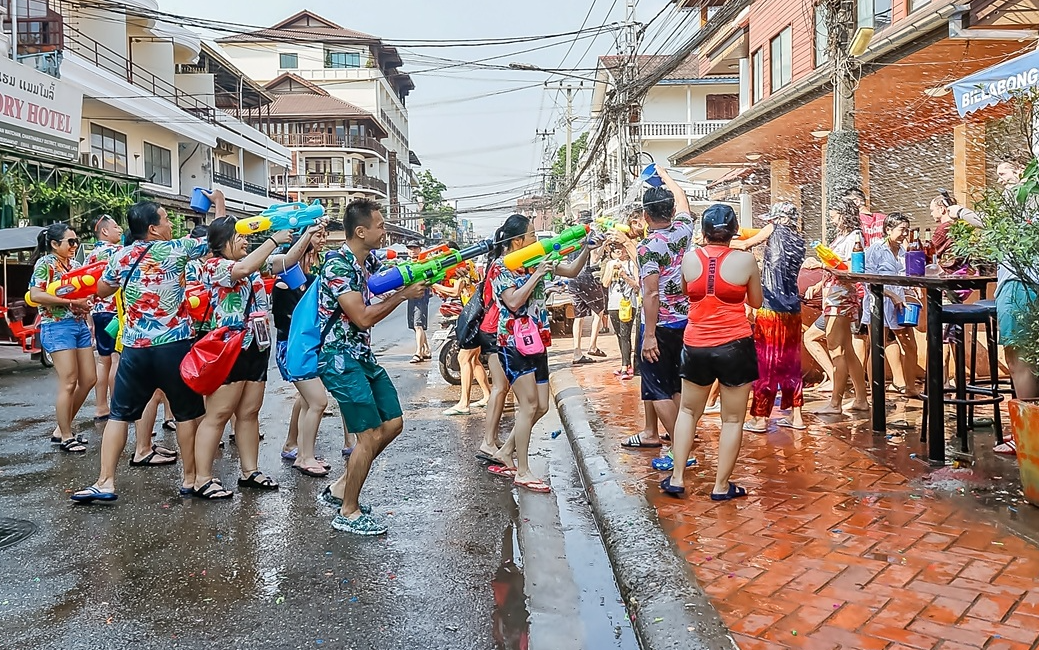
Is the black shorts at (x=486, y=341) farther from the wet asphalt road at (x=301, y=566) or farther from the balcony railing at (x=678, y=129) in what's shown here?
the balcony railing at (x=678, y=129)

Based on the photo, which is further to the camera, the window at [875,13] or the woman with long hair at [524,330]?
the window at [875,13]

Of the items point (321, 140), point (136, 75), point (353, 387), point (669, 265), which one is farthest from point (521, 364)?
point (321, 140)

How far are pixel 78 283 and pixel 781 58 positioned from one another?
2172 cm

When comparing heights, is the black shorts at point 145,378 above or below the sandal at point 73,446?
above

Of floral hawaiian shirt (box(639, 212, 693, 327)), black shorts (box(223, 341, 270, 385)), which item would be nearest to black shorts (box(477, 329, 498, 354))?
floral hawaiian shirt (box(639, 212, 693, 327))

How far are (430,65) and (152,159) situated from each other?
1494cm

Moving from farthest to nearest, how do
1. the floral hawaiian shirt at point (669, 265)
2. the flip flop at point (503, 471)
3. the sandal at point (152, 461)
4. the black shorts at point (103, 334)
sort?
the black shorts at point (103, 334), the sandal at point (152, 461), the flip flop at point (503, 471), the floral hawaiian shirt at point (669, 265)

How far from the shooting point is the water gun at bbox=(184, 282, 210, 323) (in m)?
5.80

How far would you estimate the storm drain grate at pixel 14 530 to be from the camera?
5066 mm

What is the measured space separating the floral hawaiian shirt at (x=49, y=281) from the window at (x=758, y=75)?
22.6 metres

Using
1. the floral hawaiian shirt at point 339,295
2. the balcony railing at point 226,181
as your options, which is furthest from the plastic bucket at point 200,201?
the balcony railing at point 226,181

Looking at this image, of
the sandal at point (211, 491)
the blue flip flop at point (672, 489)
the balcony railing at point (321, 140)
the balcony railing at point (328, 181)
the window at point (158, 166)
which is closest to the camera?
the blue flip flop at point (672, 489)

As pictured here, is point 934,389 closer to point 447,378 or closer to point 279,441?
point 279,441

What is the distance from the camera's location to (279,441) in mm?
7945
